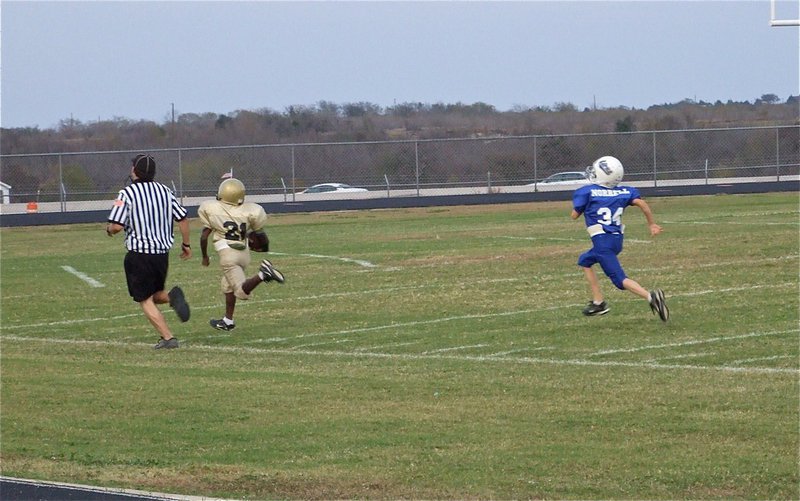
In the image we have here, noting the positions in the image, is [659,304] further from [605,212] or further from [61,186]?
[61,186]

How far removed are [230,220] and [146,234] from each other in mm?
996

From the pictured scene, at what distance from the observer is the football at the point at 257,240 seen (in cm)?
1280

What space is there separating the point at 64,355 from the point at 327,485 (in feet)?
18.3

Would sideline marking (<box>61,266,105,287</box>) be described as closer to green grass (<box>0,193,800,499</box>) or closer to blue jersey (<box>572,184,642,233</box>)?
green grass (<box>0,193,800,499</box>)

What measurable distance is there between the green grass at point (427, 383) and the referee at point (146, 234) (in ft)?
1.53

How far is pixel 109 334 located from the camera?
1305 centimetres

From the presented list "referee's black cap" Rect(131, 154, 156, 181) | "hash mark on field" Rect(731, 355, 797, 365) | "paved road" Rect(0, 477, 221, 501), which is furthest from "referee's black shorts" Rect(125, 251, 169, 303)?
"hash mark on field" Rect(731, 355, 797, 365)

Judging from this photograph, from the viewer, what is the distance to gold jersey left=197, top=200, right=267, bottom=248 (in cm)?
1262

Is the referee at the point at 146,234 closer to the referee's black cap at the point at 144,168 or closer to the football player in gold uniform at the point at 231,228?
the referee's black cap at the point at 144,168

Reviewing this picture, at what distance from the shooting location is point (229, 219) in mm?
12633

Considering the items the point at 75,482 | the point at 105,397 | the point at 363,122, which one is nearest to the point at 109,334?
the point at 105,397

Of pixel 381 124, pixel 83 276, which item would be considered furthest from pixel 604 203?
pixel 381 124

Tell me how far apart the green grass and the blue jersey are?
962 millimetres

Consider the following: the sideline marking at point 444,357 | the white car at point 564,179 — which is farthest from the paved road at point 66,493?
the white car at point 564,179
